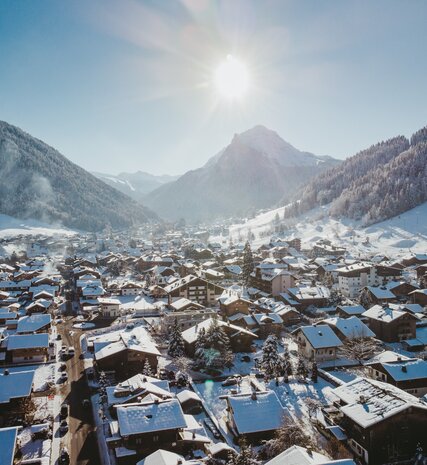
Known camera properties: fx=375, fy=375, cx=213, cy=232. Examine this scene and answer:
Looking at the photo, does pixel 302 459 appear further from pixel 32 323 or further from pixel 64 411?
pixel 32 323

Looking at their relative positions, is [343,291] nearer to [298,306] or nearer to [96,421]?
[298,306]

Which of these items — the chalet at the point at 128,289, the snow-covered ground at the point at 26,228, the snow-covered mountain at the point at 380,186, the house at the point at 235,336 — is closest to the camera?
the house at the point at 235,336

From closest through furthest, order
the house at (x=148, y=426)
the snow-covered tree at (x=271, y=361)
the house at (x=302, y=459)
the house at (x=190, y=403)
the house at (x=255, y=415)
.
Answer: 1. the house at (x=302, y=459)
2. the house at (x=148, y=426)
3. the house at (x=255, y=415)
4. the house at (x=190, y=403)
5. the snow-covered tree at (x=271, y=361)

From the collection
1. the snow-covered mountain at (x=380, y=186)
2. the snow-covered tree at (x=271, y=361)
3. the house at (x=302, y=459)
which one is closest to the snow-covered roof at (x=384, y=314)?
the snow-covered tree at (x=271, y=361)

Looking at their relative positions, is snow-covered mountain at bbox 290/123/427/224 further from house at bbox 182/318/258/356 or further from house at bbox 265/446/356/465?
house at bbox 265/446/356/465

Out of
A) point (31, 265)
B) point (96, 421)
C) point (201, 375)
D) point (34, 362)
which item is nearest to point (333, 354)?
point (201, 375)

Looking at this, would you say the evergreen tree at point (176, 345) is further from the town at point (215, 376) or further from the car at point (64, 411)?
the car at point (64, 411)

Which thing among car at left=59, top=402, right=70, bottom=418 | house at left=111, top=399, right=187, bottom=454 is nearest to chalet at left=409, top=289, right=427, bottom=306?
house at left=111, top=399, right=187, bottom=454
